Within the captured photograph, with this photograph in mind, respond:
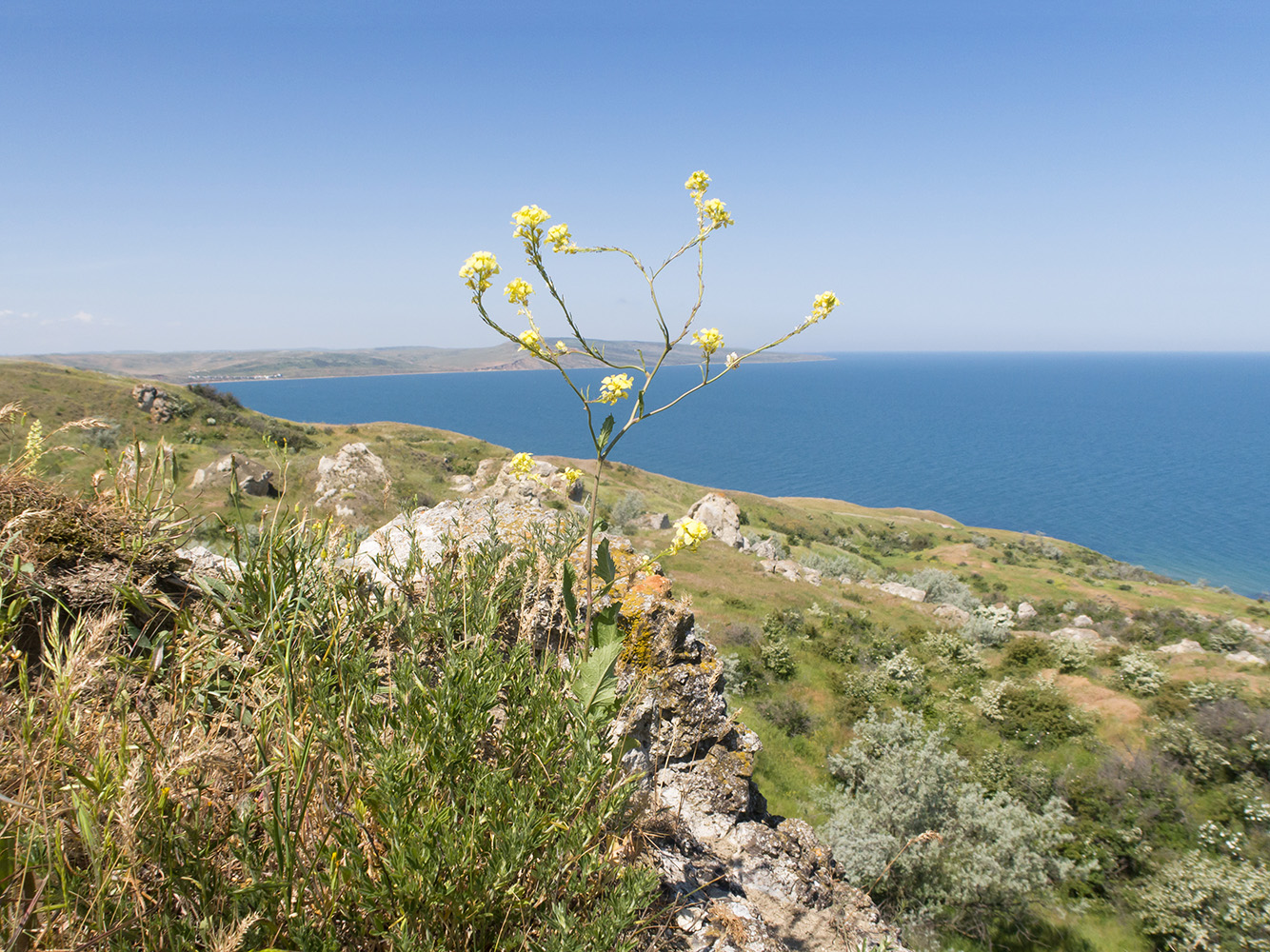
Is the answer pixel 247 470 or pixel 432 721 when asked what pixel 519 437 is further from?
pixel 432 721

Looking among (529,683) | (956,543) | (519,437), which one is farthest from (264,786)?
(519,437)

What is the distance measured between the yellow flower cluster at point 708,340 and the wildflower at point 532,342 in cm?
75

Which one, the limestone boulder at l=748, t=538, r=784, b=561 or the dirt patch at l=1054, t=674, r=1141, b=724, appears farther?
the limestone boulder at l=748, t=538, r=784, b=561

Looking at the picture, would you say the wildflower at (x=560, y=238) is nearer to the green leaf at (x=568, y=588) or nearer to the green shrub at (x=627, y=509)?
the green leaf at (x=568, y=588)

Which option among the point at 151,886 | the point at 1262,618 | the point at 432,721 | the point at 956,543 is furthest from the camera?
the point at 956,543

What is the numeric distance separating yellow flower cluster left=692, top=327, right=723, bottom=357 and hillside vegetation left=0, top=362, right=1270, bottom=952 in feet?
3.26

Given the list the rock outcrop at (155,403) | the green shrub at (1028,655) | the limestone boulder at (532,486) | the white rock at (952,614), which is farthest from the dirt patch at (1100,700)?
the rock outcrop at (155,403)

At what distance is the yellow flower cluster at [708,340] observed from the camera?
2938 mm

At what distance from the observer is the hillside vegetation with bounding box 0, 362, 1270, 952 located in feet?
6.79

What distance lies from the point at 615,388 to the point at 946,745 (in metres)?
16.2

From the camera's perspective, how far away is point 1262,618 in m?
39.8

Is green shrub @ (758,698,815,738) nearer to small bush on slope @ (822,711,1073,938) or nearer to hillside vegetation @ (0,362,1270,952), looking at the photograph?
hillside vegetation @ (0,362,1270,952)

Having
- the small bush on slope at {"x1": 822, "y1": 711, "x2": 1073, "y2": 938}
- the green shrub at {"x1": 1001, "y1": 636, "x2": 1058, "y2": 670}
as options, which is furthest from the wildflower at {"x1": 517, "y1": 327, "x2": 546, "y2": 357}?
the green shrub at {"x1": 1001, "y1": 636, "x2": 1058, "y2": 670}

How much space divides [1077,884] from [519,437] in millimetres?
156705
